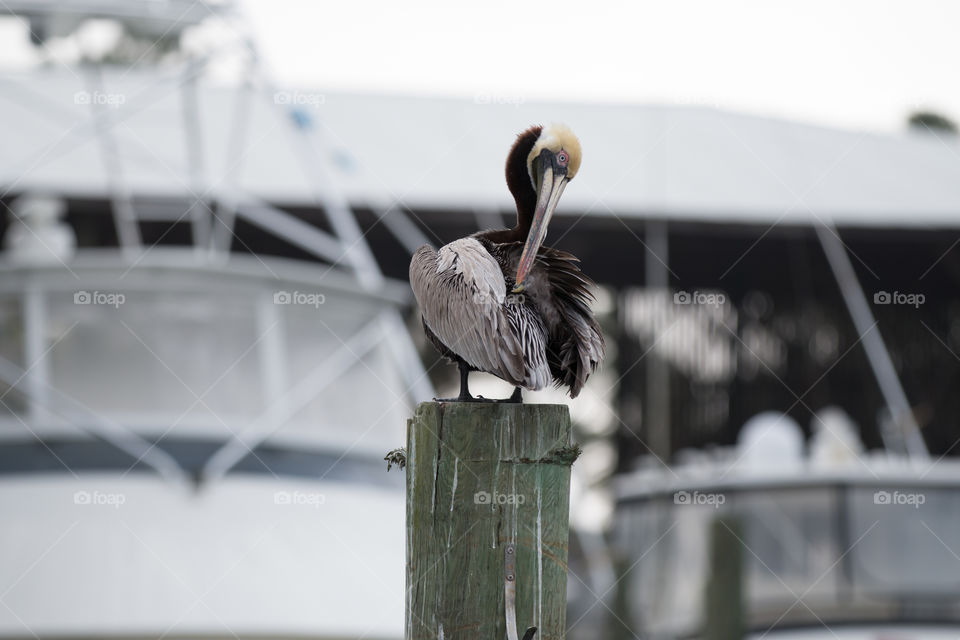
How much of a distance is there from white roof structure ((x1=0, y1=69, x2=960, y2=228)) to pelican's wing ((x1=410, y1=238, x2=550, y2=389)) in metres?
9.70

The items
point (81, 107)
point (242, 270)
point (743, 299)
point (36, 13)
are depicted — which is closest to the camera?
point (242, 270)

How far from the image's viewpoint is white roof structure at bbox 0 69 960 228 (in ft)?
45.1

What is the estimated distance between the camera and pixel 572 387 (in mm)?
3330

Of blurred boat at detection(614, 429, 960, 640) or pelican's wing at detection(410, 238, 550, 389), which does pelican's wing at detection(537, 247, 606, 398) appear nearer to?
pelican's wing at detection(410, 238, 550, 389)

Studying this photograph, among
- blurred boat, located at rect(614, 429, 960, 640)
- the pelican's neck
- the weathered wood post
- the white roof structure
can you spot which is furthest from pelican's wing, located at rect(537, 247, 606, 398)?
the white roof structure

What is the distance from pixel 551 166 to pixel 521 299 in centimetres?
38

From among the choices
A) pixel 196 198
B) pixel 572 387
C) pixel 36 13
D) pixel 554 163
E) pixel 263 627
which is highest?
pixel 36 13

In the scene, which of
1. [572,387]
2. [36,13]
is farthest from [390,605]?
[36,13]

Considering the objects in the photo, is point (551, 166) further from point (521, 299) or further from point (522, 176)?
point (521, 299)

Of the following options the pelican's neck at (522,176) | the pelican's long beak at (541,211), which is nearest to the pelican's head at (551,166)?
the pelican's long beak at (541,211)

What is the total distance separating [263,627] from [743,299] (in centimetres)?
1422

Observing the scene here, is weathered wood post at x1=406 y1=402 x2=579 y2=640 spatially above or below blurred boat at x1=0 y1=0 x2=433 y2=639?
below

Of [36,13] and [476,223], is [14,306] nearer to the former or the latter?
[36,13]

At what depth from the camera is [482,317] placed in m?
3.12
